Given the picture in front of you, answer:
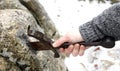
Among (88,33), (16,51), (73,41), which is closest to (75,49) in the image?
(73,41)

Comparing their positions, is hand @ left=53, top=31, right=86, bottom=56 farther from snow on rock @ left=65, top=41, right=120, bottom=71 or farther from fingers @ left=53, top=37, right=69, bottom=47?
snow on rock @ left=65, top=41, right=120, bottom=71

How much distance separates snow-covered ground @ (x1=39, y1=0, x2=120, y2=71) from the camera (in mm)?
5633

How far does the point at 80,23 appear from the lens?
794 centimetres

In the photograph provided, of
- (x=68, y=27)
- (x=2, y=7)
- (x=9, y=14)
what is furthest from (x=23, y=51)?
(x=68, y=27)

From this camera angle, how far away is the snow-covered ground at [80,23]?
563 cm

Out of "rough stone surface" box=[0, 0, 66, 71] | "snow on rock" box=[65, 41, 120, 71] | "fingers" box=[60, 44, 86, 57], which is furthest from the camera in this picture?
"snow on rock" box=[65, 41, 120, 71]

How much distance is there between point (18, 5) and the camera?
Answer: 4.63 meters

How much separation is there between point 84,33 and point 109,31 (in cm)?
23

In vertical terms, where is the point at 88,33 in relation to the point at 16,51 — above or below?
above

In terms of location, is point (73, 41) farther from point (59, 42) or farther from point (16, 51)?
point (16, 51)

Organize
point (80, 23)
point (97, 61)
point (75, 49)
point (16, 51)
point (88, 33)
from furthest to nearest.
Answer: point (80, 23)
point (97, 61)
point (16, 51)
point (88, 33)
point (75, 49)

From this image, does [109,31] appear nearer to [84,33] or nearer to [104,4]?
[84,33]

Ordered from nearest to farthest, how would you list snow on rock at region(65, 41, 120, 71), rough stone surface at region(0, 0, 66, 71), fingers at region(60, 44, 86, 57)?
fingers at region(60, 44, 86, 57) → rough stone surface at region(0, 0, 66, 71) → snow on rock at region(65, 41, 120, 71)

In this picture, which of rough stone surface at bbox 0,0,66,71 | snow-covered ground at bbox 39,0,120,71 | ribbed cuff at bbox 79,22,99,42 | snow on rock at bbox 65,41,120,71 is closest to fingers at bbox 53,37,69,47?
ribbed cuff at bbox 79,22,99,42
